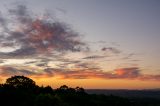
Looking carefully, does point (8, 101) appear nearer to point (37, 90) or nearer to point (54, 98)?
point (54, 98)

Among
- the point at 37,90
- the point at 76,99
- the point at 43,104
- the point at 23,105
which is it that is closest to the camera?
the point at 23,105

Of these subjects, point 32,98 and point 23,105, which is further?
point 32,98

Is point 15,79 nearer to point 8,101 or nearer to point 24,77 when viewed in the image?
point 24,77

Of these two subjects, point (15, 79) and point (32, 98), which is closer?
point (32, 98)

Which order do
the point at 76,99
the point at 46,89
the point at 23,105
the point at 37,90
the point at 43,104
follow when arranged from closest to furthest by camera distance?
1. the point at 23,105
2. the point at 43,104
3. the point at 76,99
4. the point at 37,90
5. the point at 46,89

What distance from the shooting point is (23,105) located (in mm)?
131375

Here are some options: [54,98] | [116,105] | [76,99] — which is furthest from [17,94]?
[116,105]

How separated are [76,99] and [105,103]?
23.0m

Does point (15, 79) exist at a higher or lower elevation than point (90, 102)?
higher

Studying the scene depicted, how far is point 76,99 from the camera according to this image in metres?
172

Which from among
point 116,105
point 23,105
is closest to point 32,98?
point 23,105

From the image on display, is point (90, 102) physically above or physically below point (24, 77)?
below

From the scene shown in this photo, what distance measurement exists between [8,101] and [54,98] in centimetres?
2170

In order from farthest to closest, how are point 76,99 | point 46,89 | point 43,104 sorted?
point 46,89 → point 76,99 → point 43,104
